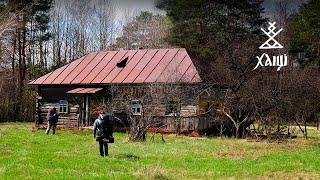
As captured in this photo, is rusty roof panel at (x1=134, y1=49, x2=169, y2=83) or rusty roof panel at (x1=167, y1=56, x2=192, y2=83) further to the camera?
rusty roof panel at (x1=134, y1=49, x2=169, y2=83)

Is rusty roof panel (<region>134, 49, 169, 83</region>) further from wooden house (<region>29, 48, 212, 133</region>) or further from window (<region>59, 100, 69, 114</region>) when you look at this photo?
window (<region>59, 100, 69, 114</region>)

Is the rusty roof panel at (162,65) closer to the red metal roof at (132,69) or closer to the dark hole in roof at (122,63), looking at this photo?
the red metal roof at (132,69)

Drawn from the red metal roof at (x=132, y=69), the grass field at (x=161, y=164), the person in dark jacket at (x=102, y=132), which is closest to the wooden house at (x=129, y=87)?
the red metal roof at (x=132, y=69)

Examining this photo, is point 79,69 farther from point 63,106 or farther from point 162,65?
point 162,65

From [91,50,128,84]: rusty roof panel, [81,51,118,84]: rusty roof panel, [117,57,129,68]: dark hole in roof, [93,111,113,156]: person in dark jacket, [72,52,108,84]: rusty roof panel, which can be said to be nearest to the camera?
[93,111,113,156]: person in dark jacket

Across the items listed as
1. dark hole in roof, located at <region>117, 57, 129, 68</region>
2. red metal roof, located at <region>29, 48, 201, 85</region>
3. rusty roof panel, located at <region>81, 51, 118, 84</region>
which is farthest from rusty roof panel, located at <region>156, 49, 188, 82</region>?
rusty roof panel, located at <region>81, 51, 118, 84</region>

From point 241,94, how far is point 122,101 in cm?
707

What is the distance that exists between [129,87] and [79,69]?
17.4ft

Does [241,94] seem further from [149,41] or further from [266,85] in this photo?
[149,41]

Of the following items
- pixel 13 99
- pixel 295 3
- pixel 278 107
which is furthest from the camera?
pixel 295 3

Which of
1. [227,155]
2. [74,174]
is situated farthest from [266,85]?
[74,174]

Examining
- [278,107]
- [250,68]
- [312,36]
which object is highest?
[312,36]

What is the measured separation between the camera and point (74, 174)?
41.8 feet

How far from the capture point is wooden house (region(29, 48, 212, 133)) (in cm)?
3145
